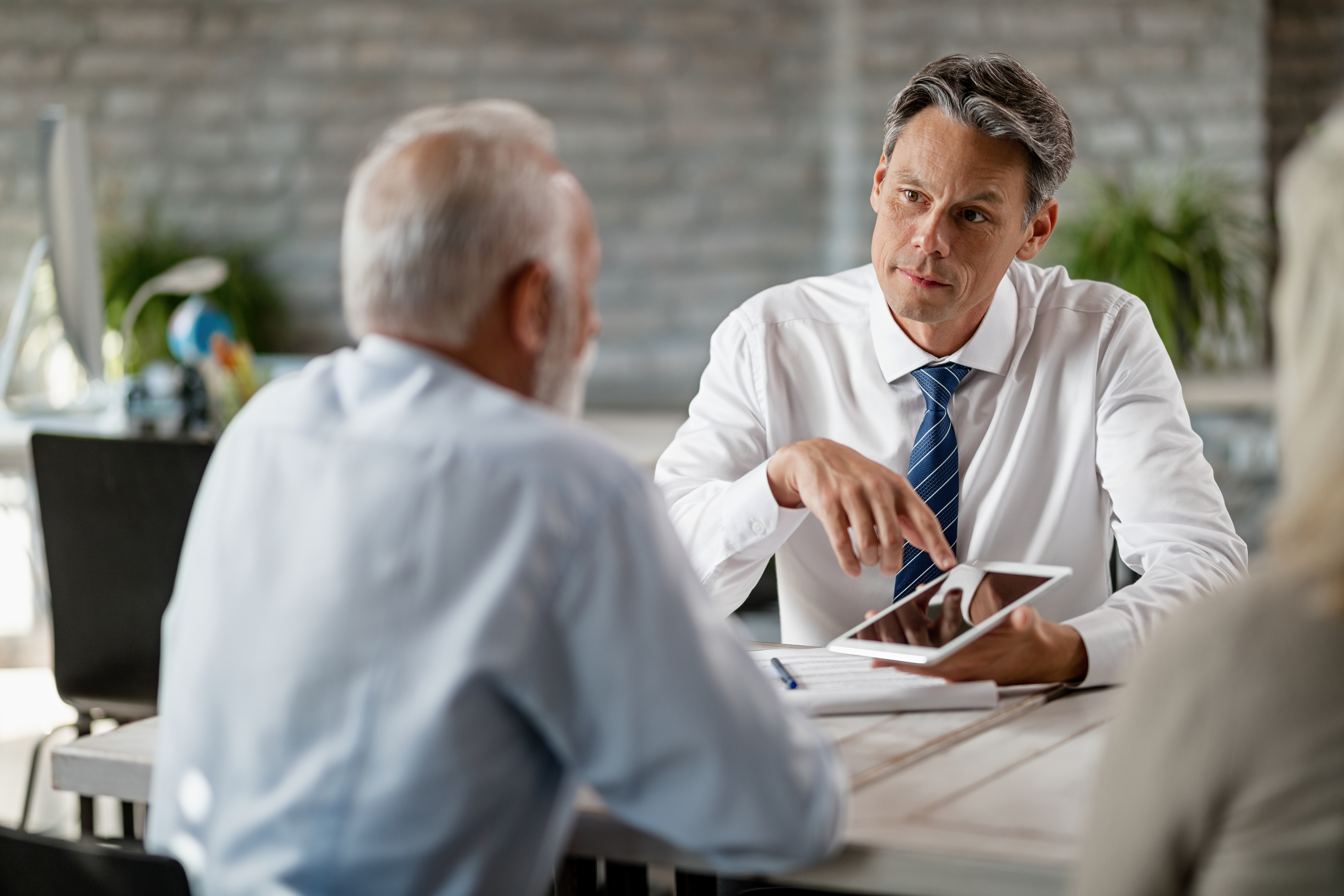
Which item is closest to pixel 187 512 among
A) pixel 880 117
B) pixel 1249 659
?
pixel 1249 659

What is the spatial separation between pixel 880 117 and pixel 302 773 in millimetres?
4296

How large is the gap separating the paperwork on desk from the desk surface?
0.03 feet

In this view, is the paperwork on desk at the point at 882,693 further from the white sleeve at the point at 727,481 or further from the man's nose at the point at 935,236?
the man's nose at the point at 935,236

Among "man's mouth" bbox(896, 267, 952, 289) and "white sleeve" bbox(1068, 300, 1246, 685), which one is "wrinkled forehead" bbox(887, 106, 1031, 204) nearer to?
"man's mouth" bbox(896, 267, 952, 289)

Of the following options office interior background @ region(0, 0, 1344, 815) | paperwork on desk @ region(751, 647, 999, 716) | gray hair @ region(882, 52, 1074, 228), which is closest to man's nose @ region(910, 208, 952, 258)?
gray hair @ region(882, 52, 1074, 228)

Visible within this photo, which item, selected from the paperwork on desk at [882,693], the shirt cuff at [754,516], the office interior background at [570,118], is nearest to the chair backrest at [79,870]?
the paperwork on desk at [882,693]

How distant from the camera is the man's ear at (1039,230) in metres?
1.84

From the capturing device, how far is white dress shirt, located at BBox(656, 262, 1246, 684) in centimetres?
173

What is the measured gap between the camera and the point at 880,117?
4.81 m

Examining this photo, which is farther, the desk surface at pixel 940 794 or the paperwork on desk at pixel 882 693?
the paperwork on desk at pixel 882 693

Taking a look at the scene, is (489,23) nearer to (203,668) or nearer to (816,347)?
(816,347)

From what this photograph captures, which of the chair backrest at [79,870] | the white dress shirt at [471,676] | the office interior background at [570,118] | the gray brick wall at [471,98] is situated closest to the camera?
the white dress shirt at [471,676]

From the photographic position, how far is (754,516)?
1611 mm

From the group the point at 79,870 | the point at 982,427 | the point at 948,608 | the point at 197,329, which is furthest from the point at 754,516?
the point at 197,329
